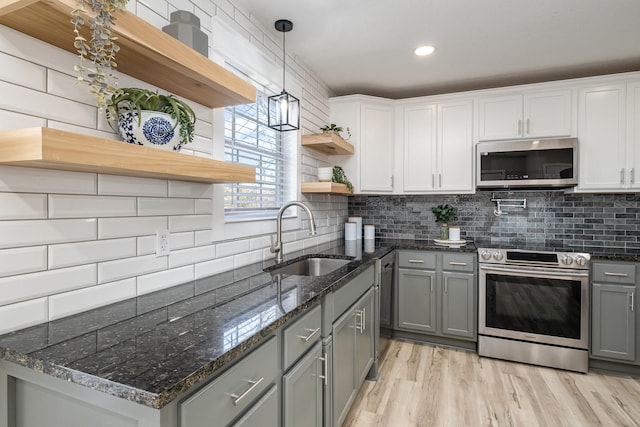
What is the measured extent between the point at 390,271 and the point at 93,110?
2494 millimetres

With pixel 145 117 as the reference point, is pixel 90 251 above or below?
below

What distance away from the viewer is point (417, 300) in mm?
3174

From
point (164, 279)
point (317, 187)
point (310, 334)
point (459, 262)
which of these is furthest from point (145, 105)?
point (459, 262)

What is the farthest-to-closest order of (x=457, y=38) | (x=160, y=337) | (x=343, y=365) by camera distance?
(x=457, y=38) < (x=343, y=365) < (x=160, y=337)

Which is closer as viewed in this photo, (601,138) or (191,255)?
(191,255)

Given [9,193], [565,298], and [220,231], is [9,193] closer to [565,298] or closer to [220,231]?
[220,231]

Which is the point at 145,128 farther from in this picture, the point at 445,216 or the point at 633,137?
the point at 633,137

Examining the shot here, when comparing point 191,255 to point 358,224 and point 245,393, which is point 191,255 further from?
point 358,224

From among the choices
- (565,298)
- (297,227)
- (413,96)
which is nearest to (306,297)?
(297,227)

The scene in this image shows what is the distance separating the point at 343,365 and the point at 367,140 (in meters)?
2.20

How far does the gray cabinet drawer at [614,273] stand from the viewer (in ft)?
8.44

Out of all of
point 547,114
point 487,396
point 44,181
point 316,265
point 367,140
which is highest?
point 547,114

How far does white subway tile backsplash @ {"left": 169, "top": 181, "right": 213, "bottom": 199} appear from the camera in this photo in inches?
61.9

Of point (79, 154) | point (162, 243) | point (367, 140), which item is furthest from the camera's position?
point (367, 140)
